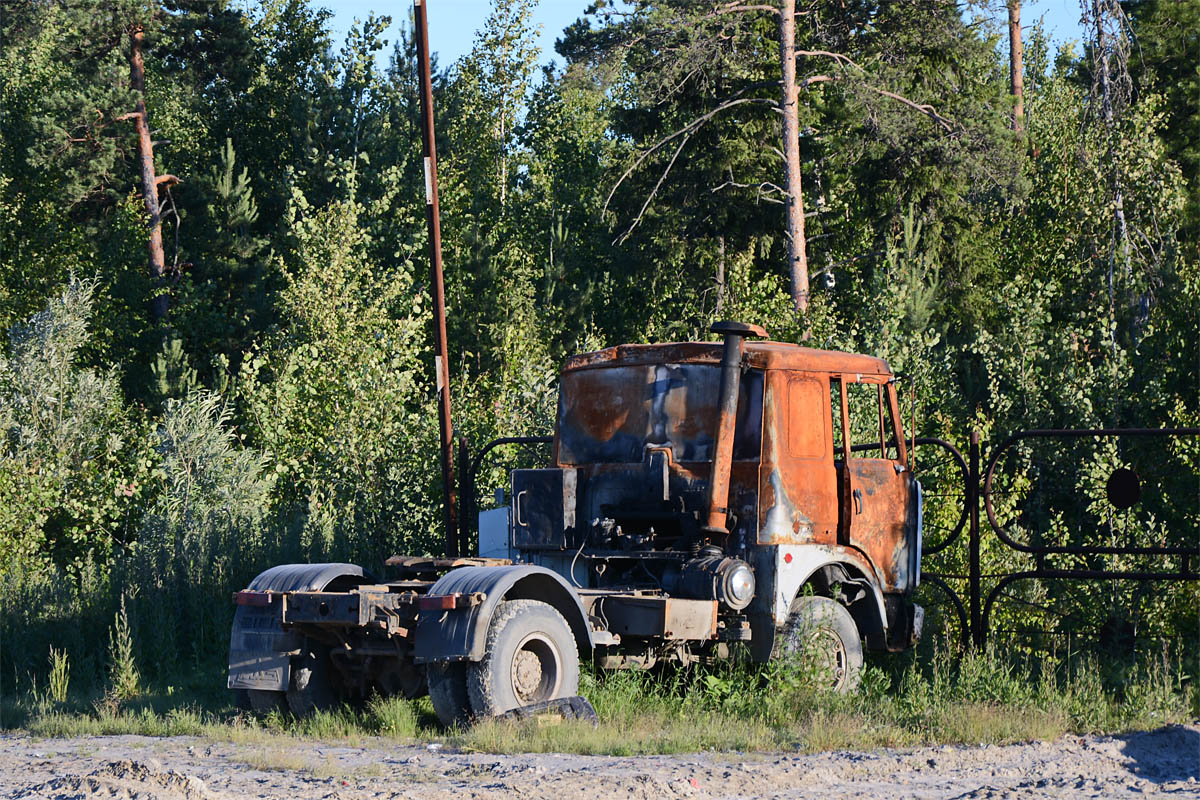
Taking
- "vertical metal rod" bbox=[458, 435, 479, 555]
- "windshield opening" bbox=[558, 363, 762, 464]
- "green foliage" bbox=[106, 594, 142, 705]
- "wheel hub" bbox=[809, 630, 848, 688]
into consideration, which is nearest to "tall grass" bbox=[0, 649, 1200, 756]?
"wheel hub" bbox=[809, 630, 848, 688]

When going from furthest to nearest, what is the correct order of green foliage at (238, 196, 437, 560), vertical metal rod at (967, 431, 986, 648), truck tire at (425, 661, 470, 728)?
green foliage at (238, 196, 437, 560) → vertical metal rod at (967, 431, 986, 648) → truck tire at (425, 661, 470, 728)

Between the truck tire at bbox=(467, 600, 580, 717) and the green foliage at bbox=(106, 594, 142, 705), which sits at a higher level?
the truck tire at bbox=(467, 600, 580, 717)

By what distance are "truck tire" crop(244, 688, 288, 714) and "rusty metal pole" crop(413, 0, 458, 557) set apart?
4.44 m

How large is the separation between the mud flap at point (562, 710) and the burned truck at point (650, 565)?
4.3 inches

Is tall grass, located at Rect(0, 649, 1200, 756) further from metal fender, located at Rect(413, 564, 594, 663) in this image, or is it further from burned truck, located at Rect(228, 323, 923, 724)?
metal fender, located at Rect(413, 564, 594, 663)

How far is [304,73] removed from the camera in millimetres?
40312

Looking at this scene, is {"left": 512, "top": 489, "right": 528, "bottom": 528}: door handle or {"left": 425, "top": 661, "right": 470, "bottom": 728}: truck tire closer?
{"left": 425, "top": 661, "right": 470, "bottom": 728}: truck tire

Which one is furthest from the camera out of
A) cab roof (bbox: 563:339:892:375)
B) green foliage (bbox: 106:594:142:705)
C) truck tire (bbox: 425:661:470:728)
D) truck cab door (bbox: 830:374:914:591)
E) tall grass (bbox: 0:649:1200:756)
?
green foliage (bbox: 106:594:142:705)

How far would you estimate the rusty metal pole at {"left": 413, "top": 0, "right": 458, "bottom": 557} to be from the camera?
47.4 ft

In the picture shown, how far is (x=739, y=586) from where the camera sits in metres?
9.82

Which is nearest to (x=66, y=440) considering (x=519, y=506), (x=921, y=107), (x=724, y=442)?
(x=519, y=506)

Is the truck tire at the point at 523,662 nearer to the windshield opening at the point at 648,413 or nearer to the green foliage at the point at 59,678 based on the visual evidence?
the windshield opening at the point at 648,413

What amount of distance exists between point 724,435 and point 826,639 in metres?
1.74

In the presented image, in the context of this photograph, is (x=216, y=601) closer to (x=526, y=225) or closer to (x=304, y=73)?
(x=526, y=225)
